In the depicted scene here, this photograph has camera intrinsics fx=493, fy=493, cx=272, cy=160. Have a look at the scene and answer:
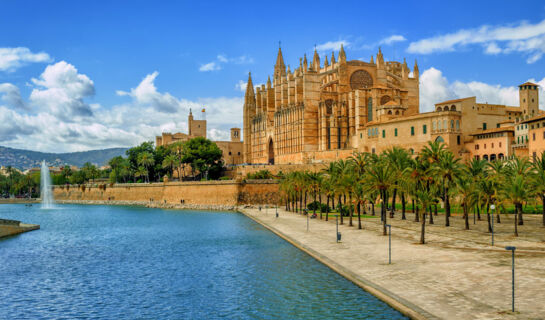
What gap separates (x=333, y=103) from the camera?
7912cm

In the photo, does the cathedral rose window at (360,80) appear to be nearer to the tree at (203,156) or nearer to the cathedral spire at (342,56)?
the cathedral spire at (342,56)

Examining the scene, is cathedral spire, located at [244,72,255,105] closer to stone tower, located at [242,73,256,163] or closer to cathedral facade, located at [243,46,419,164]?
stone tower, located at [242,73,256,163]

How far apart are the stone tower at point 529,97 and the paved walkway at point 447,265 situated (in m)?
39.6

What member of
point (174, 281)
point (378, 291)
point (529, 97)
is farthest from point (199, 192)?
point (378, 291)

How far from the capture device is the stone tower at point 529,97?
2699 inches

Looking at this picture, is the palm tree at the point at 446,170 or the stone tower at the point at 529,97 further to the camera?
the stone tower at the point at 529,97

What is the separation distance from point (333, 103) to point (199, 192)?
1018 inches

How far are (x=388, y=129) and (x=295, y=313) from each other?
4647cm

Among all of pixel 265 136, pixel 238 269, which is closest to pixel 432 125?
pixel 238 269

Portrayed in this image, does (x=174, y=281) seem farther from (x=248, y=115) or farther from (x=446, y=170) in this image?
(x=248, y=115)

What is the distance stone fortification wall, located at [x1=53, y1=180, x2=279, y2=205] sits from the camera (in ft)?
219

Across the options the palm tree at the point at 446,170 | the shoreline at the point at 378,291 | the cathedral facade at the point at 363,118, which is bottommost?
the shoreline at the point at 378,291

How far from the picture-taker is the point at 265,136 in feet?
319

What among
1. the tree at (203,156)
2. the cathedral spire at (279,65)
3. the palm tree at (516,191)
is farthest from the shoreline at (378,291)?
the cathedral spire at (279,65)
